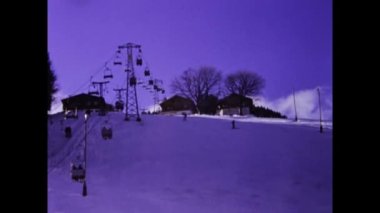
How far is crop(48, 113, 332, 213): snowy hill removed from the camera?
11852 millimetres

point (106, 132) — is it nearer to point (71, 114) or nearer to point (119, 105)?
point (71, 114)

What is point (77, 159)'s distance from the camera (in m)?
16.9

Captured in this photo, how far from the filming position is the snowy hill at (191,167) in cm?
1185

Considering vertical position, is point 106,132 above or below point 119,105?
below

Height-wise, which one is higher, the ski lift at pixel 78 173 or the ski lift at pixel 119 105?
the ski lift at pixel 119 105

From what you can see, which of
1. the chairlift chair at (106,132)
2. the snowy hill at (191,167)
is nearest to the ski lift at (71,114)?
the snowy hill at (191,167)

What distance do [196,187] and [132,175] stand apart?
242 cm

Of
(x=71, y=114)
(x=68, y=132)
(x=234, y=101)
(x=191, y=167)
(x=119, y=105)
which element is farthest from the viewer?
(x=234, y=101)

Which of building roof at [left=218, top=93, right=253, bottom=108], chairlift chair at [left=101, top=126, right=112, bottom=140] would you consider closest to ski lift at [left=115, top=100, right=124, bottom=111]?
chairlift chair at [left=101, top=126, right=112, bottom=140]

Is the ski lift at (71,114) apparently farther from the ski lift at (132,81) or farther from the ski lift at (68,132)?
the ski lift at (132,81)

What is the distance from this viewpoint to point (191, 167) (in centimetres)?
1548

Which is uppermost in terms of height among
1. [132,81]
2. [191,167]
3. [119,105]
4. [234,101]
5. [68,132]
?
[132,81]

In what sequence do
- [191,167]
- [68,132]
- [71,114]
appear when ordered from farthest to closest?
[71,114], [68,132], [191,167]

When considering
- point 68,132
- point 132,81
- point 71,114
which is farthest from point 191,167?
point 71,114
